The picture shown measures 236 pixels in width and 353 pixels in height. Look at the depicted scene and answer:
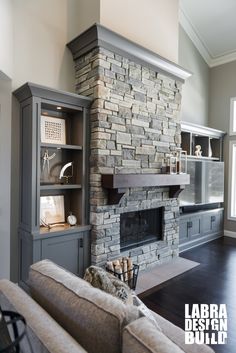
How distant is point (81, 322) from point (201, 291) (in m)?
2.52

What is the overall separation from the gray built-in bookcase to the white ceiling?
11.8 feet

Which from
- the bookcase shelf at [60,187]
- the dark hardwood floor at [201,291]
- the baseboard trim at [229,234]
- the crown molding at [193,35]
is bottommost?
the dark hardwood floor at [201,291]

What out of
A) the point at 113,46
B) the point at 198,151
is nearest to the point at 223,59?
the point at 198,151

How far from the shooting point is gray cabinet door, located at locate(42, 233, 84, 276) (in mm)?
2836

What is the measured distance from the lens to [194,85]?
5734 millimetres

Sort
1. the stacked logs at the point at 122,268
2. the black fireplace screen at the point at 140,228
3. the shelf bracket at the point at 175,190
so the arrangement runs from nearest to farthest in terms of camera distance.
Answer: the stacked logs at the point at 122,268
the black fireplace screen at the point at 140,228
the shelf bracket at the point at 175,190

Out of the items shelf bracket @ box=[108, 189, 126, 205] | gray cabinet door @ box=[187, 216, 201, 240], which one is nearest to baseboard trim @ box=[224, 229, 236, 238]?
gray cabinet door @ box=[187, 216, 201, 240]

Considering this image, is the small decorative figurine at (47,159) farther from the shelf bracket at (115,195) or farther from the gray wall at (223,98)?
the gray wall at (223,98)

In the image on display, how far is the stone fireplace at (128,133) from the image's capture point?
10.3 feet

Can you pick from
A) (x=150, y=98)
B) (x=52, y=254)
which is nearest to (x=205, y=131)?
(x=150, y=98)

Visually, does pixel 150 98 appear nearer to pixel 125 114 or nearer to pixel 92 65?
pixel 125 114

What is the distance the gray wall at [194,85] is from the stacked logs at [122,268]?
3.48 meters

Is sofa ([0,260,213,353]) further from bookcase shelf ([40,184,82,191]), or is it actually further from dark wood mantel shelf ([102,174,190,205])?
dark wood mantel shelf ([102,174,190,205])

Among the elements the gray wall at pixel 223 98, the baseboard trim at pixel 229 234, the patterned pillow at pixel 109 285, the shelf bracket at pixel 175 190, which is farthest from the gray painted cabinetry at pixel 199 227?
the patterned pillow at pixel 109 285
